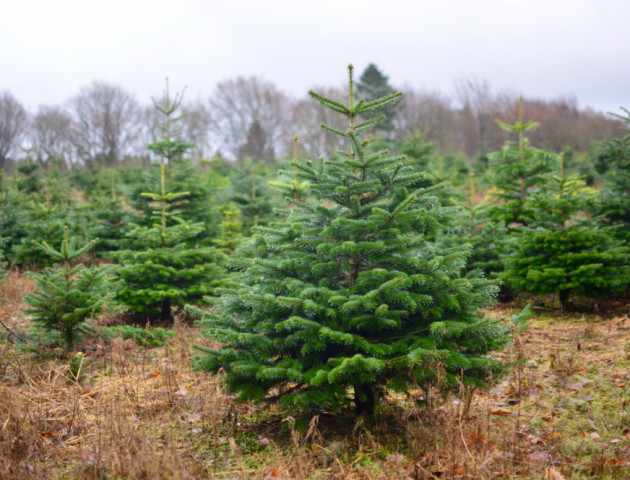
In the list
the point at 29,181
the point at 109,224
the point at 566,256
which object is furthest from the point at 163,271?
the point at 29,181

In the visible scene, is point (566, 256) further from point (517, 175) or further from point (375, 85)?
point (375, 85)

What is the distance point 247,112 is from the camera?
44.4 m

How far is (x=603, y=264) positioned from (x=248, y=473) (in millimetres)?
6463

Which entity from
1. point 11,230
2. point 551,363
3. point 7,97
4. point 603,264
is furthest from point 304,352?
point 7,97

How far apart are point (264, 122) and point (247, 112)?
7.50 ft

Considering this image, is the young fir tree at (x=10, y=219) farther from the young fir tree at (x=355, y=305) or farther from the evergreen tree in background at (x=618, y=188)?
the evergreen tree in background at (x=618, y=188)

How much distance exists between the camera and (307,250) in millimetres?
4184

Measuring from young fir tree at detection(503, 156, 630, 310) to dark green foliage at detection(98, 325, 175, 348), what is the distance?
575cm

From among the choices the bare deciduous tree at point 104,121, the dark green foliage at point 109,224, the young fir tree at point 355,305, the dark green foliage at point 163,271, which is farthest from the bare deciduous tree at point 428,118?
the young fir tree at point 355,305

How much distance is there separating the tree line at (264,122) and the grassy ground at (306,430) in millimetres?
27477

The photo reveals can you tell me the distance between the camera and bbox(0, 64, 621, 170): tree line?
33.9 metres

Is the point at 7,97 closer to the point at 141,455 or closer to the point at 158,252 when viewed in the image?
the point at 158,252

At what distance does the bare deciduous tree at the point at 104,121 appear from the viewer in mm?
37125

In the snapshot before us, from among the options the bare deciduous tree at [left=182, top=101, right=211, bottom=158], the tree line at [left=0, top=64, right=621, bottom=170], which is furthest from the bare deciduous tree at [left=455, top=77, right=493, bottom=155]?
the bare deciduous tree at [left=182, top=101, right=211, bottom=158]
